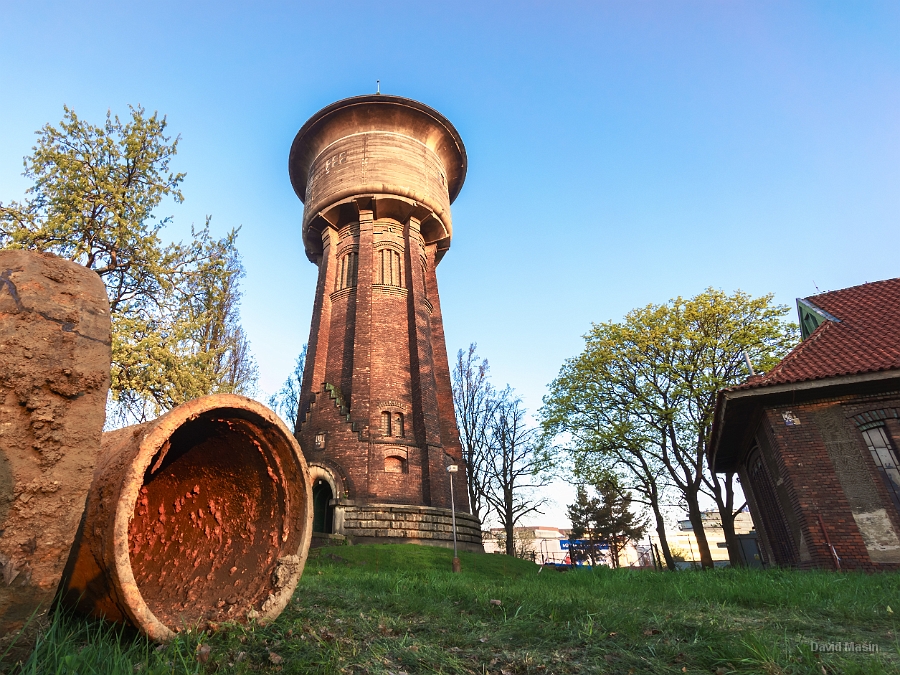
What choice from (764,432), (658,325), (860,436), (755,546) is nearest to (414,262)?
(658,325)

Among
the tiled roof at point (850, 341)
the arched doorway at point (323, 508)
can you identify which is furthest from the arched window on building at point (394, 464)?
the tiled roof at point (850, 341)

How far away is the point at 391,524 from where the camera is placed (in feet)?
55.1

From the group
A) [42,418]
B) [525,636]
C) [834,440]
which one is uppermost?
[834,440]

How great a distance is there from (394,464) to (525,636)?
15.5m

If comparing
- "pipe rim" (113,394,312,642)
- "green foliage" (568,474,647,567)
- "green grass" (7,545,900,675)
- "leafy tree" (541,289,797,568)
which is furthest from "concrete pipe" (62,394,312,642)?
"green foliage" (568,474,647,567)

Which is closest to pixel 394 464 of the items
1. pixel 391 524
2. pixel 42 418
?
pixel 391 524

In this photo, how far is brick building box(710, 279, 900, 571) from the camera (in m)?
10.2

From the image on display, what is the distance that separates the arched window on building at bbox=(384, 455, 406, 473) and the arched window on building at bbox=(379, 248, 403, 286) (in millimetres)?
7780

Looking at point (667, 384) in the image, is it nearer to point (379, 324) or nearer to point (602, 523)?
point (379, 324)

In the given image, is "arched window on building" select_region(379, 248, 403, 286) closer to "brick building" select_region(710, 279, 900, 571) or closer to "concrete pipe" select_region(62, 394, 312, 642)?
"brick building" select_region(710, 279, 900, 571)

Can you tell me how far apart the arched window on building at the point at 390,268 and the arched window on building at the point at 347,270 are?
50.4 inches

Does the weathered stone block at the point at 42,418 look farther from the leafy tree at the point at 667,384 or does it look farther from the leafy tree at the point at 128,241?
the leafy tree at the point at 667,384

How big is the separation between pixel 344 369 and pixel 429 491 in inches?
Result: 243

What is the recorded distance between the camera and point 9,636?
197cm
